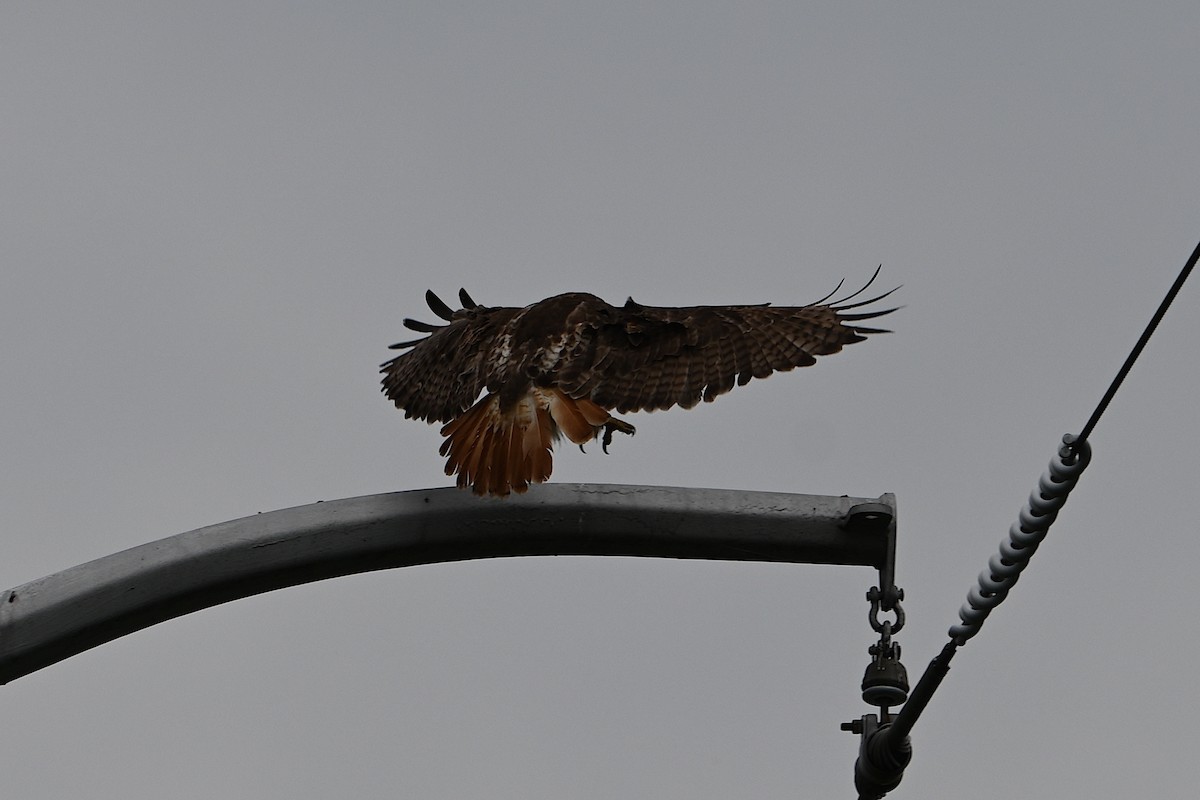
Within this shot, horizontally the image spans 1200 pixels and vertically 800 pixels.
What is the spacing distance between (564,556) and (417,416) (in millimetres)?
2425

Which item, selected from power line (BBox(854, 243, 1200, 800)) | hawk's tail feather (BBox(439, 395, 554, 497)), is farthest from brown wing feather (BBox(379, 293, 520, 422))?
power line (BBox(854, 243, 1200, 800))

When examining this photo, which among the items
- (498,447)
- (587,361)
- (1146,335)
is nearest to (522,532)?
(498,447)

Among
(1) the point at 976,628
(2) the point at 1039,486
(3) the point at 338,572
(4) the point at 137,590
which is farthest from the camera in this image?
(3) the point at 338,572

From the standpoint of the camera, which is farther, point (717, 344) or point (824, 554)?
point (717, 344)

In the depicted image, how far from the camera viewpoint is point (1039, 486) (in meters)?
3.49

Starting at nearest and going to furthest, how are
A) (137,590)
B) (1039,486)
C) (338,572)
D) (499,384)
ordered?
1. (1039,486)
2. (137,590)
3. (338,572)
4. (499,384)

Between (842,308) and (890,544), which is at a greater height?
(842,308)

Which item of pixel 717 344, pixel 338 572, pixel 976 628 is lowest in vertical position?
pixel 976 628

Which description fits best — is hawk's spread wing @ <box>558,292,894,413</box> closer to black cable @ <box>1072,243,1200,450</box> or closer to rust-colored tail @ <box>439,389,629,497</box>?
rust-colored tail @ <box>439,389,629,497</box>

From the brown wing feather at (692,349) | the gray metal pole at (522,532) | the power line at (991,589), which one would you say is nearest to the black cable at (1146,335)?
the power line at (991,589)

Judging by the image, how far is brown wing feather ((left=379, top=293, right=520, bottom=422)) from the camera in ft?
22.6

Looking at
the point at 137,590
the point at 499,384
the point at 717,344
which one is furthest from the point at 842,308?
the point at 137,590

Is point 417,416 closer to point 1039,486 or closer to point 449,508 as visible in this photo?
point 449,508

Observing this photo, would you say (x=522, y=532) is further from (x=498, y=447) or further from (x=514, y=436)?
(x=514, y=436)
